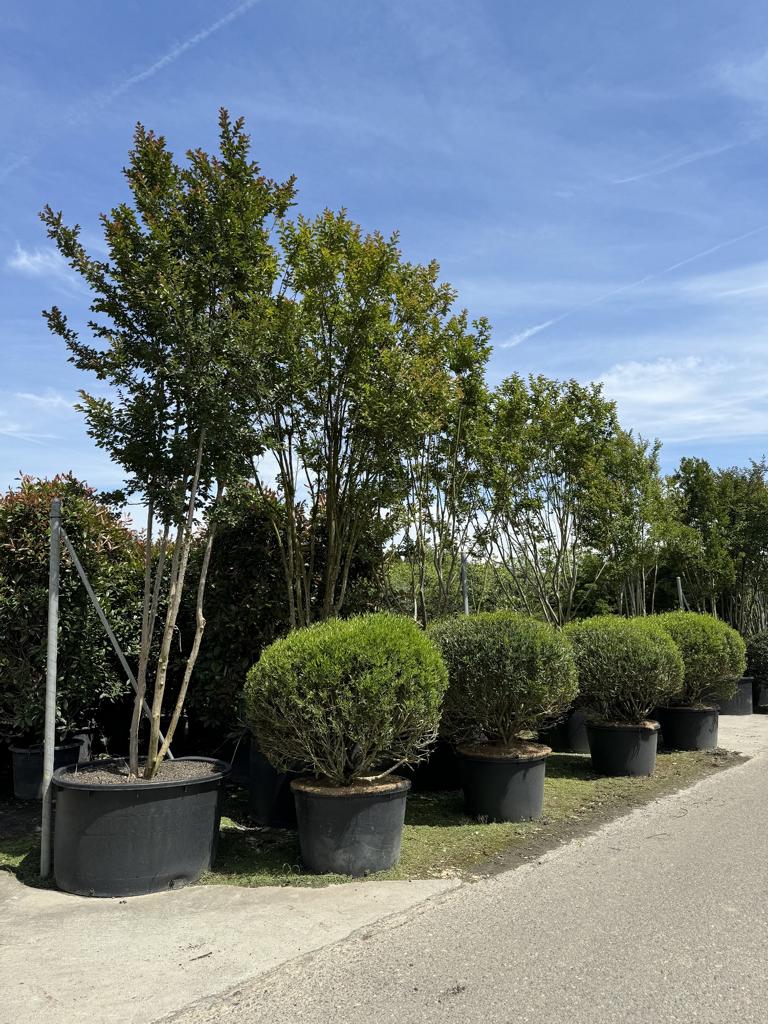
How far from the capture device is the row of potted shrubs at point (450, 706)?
15.0 feet

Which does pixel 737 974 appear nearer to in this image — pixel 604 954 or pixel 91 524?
pixel 604 954

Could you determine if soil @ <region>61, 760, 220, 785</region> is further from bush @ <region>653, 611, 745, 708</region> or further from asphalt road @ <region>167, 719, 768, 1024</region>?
bush @ <region>653, 611, 745, 708</region>

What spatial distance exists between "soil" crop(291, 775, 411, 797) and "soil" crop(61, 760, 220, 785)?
59 cm

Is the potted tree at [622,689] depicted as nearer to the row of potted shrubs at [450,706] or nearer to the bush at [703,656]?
the row of potted shrubs at [450,706]

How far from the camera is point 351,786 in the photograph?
476 cm

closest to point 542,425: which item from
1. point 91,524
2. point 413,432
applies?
point 413,432

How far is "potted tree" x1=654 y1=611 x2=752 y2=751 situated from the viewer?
30.0 feet

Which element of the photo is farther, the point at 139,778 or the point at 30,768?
the point at 30,768

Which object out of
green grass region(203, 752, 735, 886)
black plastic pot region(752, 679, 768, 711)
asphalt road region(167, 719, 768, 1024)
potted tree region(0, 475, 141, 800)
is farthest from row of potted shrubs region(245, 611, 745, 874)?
black plastic pot region(752, 679, 768, 711)

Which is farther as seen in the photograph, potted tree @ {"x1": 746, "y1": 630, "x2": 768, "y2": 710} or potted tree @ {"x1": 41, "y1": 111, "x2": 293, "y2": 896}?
potted tree @ {"x1": 746, "y1": 630, "x2": 768, "y2": 710}

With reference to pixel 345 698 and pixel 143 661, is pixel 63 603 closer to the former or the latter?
pixel 143 661

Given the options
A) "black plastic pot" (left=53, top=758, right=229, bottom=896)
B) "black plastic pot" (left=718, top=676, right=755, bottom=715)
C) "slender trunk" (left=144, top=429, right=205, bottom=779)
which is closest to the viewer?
"black plastic pot" (left=53, top=758, right=229, bottom=896)

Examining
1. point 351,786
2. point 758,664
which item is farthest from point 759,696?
point 351,786

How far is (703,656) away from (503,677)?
14.4ft
